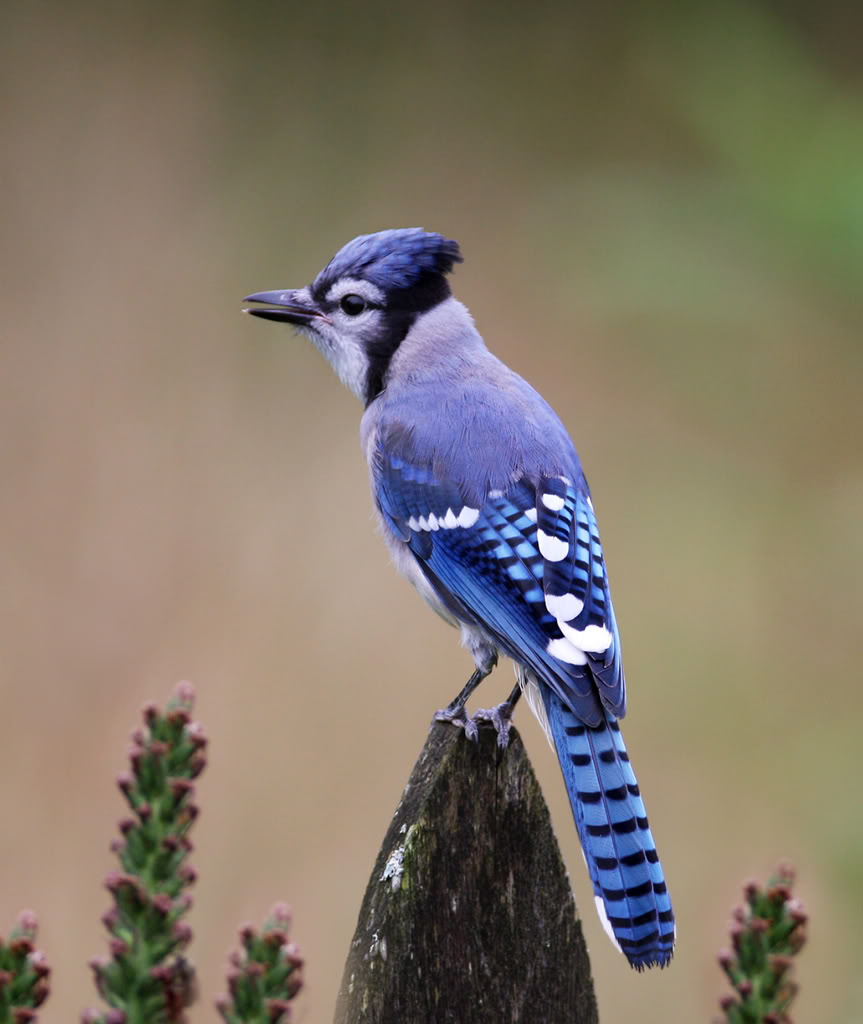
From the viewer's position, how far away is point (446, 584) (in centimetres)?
242

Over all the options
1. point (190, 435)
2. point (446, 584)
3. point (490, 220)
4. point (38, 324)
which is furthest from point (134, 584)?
point (490, 220)

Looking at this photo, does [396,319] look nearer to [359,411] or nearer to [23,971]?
[359,411]

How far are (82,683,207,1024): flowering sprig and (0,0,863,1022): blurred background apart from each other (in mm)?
1695

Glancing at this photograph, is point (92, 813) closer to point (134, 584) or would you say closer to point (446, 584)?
point (134, 584)

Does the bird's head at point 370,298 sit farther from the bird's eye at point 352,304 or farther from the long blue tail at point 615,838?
the long blue tail at point 615,838

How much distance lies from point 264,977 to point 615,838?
0.93 m

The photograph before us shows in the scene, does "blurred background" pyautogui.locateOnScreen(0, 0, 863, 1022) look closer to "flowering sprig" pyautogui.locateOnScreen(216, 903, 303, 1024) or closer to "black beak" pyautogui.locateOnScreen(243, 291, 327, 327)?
"black beak" pyautogui.locateOnScreen(243, 291, 327, 327)

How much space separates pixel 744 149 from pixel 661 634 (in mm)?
1144

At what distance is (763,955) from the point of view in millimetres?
1028

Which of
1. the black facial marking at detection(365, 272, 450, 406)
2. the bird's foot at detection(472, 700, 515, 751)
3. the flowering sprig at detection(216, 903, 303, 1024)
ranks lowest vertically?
the flowering sprig at detection(216, 903, 303, 1024)

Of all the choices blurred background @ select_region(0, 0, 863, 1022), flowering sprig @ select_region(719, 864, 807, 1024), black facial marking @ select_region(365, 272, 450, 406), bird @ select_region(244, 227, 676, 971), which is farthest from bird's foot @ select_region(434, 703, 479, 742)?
black facial marking @ select_region(365, 272, 450, 406)

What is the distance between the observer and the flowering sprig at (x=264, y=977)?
977 millimetres

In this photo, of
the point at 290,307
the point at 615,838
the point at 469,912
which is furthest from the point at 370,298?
the point at 469,912

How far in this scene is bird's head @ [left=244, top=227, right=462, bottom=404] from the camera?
109 inches
